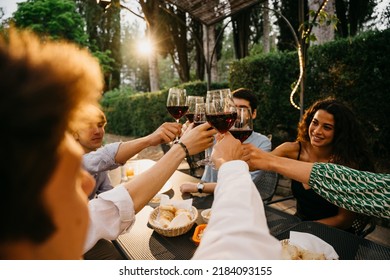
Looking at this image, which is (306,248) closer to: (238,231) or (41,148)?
(238,231)

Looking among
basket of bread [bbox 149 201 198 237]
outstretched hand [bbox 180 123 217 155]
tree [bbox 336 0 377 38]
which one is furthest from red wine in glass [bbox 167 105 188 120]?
tree [bbox 336 0 377 38]

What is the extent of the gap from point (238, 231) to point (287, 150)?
8.06 ft

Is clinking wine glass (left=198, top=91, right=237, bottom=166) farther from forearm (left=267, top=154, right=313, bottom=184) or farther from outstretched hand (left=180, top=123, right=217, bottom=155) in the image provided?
A: forearm (left=267, top=154, right=313, bottom=184)

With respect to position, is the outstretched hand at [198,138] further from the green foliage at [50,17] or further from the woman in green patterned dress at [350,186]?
the green foliage at [50,17]

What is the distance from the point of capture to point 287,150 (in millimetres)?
3018

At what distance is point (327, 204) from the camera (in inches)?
96.5

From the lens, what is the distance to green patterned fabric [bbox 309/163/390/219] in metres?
1.45

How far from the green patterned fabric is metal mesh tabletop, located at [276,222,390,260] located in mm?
180

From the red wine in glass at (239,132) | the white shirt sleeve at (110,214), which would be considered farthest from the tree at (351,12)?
the white shirt sleeve at (110,214)

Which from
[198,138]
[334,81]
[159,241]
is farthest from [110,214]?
[334,81]

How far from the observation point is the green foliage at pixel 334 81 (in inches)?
174

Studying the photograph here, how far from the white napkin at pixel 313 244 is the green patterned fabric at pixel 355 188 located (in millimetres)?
328
